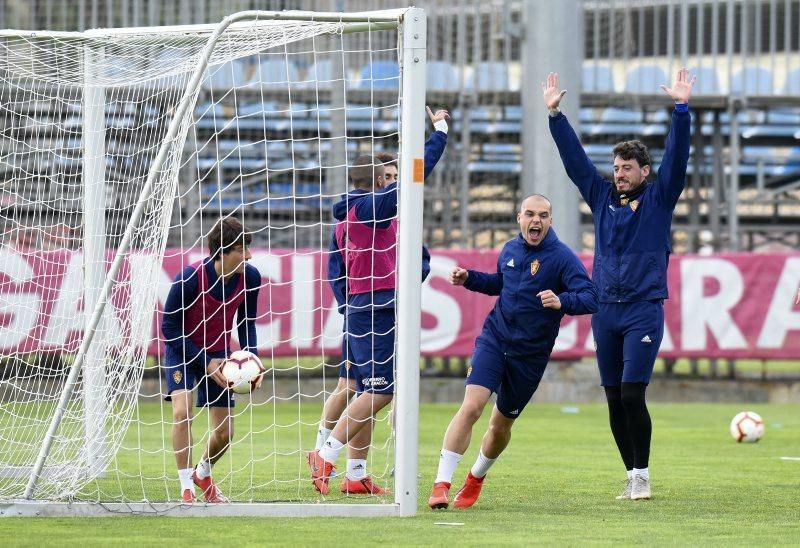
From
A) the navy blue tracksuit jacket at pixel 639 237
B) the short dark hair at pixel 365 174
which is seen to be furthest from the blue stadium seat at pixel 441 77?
the navy blue tracksuit jacket at pixel 639 237

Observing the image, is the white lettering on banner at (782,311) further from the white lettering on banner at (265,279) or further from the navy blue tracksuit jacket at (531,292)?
the navy blue tracksuit jacket at (531,292)

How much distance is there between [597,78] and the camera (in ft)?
67.4

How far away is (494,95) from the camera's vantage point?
20.0m

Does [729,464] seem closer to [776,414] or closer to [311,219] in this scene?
[776,414]

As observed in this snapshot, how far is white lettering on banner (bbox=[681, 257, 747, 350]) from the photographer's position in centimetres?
1741

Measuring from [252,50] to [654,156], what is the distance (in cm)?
1551

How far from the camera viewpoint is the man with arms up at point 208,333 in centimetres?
793

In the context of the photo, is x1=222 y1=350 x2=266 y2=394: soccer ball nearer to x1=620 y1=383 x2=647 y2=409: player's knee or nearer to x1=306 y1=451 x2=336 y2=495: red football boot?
x1=306 y1=451 x2=336 y2=495: red football boot

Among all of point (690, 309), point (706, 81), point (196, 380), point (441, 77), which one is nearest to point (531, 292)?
point (196, 380)

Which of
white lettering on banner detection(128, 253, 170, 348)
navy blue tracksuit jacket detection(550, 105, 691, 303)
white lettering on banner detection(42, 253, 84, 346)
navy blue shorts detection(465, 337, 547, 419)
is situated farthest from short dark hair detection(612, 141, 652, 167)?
white lettering on banner detection(42, 253, 84, 346)

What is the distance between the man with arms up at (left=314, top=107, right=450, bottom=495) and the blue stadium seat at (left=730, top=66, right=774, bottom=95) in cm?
1215

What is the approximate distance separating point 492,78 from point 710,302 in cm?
488

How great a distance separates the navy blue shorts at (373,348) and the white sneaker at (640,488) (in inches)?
62.5

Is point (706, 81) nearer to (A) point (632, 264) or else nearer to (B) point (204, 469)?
(A) point (632, 264)
